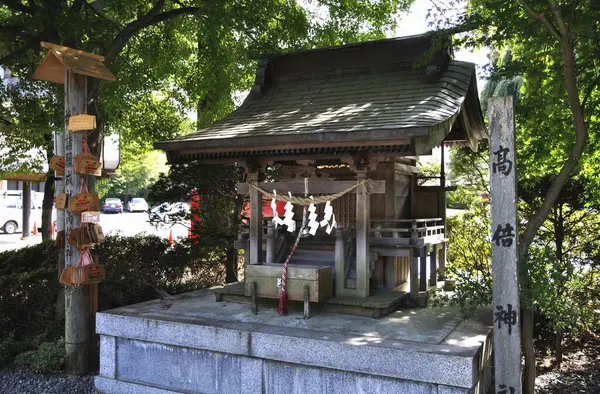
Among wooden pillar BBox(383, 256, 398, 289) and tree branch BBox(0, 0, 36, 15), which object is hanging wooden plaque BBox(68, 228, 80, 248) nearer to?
tree branch BBox(0, 0, 36, 15)

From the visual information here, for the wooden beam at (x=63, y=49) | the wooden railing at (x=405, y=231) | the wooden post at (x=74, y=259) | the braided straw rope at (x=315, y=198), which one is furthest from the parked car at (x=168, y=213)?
the wooden railing at (x=405, y=231)

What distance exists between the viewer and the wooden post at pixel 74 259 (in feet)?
23.9

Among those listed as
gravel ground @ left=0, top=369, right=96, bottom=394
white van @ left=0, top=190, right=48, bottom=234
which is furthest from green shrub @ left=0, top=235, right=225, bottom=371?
white van @ left=0, top=190, right=48, bottom=234

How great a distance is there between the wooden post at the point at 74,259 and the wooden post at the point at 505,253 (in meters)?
5.88

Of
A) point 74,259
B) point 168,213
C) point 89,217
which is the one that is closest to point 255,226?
point 89,217

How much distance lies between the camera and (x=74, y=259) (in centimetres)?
738

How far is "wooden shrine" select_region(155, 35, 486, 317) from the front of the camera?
7.00m

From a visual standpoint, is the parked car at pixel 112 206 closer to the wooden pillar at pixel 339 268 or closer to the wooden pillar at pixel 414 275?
the wooden pillar at pixel 339 268

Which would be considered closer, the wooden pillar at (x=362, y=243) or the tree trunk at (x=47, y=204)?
the wooden pillar at (x=362, y=243)

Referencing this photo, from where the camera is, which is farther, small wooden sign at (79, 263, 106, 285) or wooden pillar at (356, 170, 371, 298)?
wooden pillar at (356, 170, 371, 298)

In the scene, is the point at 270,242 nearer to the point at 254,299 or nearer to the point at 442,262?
the point at 254,299

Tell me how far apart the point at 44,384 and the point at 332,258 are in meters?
5.04

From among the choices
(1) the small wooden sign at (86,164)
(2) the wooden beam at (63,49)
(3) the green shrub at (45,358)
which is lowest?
(3) the green shrub at (45,358)

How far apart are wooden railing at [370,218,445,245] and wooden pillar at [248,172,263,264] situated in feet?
6.43
